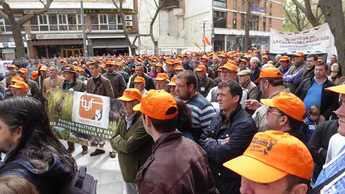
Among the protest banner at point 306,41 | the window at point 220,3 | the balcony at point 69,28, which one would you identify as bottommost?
the protest banner at point 306,41

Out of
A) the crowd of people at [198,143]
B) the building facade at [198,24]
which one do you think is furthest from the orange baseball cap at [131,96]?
the building facade at [198,24]

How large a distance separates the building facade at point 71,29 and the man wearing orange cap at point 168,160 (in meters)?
43.3

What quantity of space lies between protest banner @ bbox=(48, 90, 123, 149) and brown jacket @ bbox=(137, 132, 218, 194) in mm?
3744

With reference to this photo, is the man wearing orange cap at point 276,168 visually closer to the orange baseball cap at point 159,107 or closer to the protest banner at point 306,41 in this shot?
the orange baseball cap at point 159,107

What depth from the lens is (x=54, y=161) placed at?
6.83 ft

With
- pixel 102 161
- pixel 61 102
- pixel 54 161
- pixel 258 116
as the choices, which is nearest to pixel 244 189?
pixel 54 161

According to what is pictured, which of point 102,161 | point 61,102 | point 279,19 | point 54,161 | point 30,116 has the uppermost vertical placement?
point 279,19

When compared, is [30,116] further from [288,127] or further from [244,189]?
[288,127]

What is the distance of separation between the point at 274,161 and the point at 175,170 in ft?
3.03

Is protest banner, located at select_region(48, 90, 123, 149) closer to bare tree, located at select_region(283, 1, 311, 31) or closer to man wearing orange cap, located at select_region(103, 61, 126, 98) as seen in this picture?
man wearing orange cap, located at select_region(103, 61, 126, 98)

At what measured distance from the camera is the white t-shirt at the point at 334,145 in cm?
294

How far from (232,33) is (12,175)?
53.0m

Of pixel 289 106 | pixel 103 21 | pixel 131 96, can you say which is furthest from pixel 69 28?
pixel 289 106

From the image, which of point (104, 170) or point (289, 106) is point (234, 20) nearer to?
point (104, 170)
